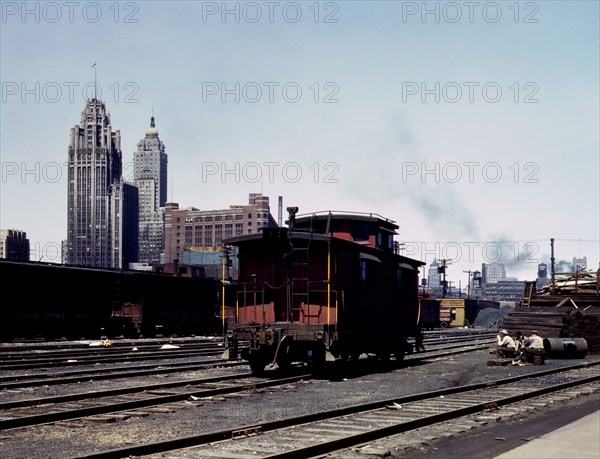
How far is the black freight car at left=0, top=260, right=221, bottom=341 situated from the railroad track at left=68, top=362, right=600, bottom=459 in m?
27.6

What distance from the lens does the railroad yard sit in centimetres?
1065

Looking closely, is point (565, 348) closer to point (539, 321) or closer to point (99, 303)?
point (539, 321)

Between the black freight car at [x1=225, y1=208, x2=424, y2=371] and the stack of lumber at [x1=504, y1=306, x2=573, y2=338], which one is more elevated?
the black freight car at [x1=225, y1=208, x2=424, y2=371]

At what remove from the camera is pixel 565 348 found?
101 ft

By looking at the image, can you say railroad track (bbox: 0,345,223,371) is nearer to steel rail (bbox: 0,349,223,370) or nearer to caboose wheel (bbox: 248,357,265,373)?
steel rail (bbox: 0,349,223,370)

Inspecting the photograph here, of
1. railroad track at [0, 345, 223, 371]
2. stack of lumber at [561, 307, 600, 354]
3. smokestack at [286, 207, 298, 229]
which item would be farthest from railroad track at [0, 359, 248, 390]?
stack of lumber at [561, 307, 600, 354]

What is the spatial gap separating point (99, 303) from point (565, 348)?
26.2 m

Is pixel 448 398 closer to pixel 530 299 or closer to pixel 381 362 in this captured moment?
pixel 381 362

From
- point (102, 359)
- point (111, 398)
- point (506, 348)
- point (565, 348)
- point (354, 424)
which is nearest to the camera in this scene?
point (354, 424)

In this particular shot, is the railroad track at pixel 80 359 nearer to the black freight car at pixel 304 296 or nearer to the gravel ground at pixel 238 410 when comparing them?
the black freight car at pixel 304 296

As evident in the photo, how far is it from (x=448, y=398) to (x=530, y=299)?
22.9 meters

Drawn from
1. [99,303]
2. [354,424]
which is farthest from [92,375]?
[99,303]

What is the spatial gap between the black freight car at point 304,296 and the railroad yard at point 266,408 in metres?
0.89

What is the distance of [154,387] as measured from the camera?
1730 cm
